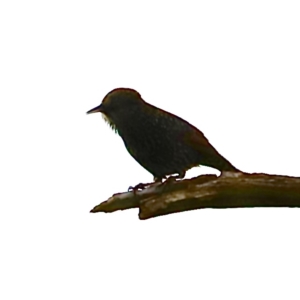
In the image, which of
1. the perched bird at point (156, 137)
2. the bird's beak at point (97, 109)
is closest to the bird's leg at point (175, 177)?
the perched bird at point (156, 137)

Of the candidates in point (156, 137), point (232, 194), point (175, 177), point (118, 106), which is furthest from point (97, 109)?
point (232, 194)

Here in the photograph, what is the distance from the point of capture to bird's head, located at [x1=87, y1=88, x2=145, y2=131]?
1653 mm

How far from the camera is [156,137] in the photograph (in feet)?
5.62

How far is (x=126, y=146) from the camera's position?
5.62ft

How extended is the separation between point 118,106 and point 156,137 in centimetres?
14

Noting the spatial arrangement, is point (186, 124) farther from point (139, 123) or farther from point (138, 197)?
point (138, 197)

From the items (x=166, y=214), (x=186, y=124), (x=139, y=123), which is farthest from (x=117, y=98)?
(x=166, y=214)

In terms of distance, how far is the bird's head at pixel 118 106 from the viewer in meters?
1.65

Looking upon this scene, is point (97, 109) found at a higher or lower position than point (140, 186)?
higher

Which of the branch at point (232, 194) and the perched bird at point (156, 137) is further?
the perched bird at point (156, 137)

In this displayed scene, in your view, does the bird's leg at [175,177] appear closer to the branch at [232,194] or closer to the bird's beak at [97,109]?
the branch at [232,194]

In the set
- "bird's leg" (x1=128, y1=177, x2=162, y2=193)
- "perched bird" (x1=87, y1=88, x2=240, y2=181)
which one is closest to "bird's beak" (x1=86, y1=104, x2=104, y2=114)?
"perched bird" (x1=87, y1=88, x2=240, y2=181)

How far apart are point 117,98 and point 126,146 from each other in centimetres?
14

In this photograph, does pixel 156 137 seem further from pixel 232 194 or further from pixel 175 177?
pixel 232 194
